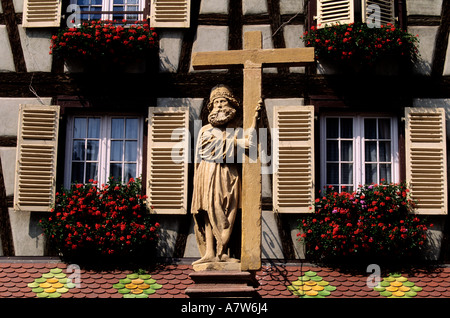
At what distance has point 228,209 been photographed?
34.1ft

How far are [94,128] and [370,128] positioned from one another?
3511 mm

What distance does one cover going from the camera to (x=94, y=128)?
13.0m

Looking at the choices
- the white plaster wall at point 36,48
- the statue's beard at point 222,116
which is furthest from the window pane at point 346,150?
the white plaster wall at point 36,48

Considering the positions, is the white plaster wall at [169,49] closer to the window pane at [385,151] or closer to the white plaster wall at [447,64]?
the window pane at [385,151]

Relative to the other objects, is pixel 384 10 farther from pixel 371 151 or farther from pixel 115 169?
pixel 115 169

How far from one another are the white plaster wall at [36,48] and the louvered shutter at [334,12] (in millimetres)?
3477

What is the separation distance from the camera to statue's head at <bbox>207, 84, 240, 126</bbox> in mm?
10617

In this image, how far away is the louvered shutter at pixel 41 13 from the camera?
13.1m

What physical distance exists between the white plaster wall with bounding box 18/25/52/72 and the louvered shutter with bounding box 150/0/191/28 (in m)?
1.38

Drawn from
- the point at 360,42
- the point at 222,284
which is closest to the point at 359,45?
the point at 360,42

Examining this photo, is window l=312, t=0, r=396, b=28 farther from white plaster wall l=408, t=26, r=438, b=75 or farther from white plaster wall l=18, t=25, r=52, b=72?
white plaster wall l=18, t=25, r=52, b=72

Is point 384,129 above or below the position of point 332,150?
above

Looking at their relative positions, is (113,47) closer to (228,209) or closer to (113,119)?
(113,119)
